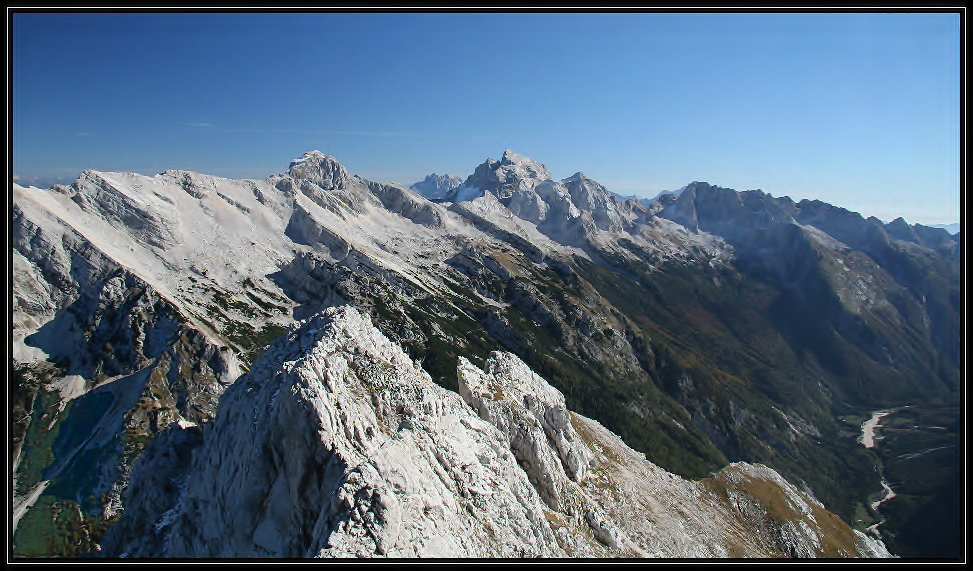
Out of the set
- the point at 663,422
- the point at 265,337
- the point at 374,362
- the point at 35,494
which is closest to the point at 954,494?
the point at 663,422

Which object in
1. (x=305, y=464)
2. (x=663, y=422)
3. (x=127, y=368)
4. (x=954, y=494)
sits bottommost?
(x=954, y=494)

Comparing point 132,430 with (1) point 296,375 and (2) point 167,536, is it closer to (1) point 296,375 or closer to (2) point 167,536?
(2) point 167,536

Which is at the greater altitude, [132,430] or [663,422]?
[132,430]

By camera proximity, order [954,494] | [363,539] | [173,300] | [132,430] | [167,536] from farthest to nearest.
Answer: [954,494] → [173,300] → [132,430] → [167,536] → [363,539]

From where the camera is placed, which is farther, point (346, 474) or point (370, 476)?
point (370, 476)

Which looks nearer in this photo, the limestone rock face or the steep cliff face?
the limestone rock face

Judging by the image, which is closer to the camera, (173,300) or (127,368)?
(127,368)

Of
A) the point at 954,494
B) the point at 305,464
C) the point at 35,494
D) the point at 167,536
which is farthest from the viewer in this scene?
the point at 954,494

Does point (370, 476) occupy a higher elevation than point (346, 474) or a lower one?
lower
